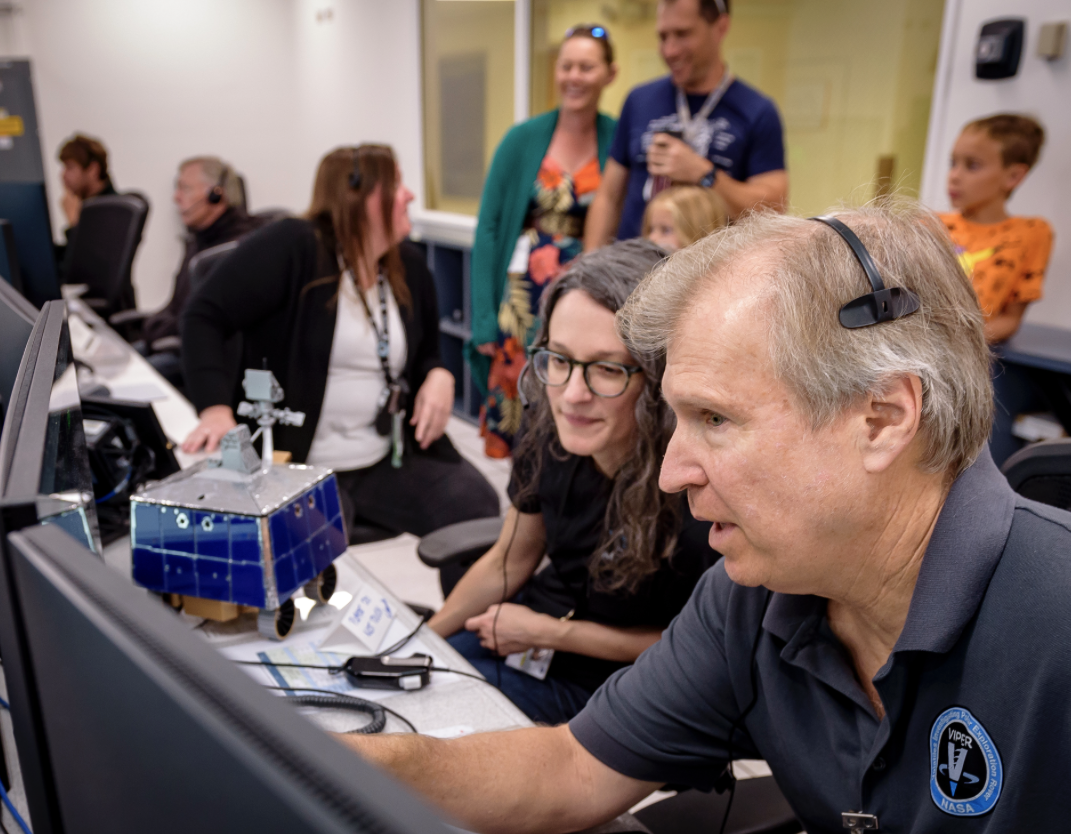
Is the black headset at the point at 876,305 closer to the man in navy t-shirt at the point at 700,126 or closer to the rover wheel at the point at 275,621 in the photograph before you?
the rover wheel at the point at 275,621

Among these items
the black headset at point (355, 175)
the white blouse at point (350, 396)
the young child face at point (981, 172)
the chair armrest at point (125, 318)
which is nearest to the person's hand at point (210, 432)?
the white blouse at point (350, 396)

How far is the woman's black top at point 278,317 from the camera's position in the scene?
2041 millimetres

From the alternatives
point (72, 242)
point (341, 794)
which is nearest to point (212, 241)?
point (72, 242)

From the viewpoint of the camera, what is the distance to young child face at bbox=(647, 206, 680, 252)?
216 cm

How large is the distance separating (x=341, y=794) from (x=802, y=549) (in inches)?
22.4

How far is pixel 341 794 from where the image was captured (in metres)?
0.28

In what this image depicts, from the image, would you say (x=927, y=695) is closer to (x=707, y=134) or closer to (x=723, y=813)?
(x=723, y=813)

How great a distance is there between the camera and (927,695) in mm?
750

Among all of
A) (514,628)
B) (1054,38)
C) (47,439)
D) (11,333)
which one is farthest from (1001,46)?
(47,439)

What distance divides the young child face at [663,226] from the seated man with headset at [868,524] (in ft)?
4.38

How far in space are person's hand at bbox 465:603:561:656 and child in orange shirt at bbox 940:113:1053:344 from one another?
5.84ft

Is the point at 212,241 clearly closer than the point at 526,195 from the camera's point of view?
No

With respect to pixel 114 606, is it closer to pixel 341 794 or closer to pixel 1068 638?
pixel 341 794

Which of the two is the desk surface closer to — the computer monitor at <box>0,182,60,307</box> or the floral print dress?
the floral print dress
